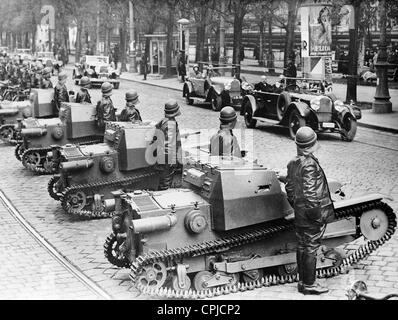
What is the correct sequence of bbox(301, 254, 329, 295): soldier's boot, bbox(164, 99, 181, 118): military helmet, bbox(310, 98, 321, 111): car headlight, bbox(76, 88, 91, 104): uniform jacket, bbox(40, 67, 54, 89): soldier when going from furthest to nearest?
bbox(40, 67, 54, 89): soldier → bbox(310, 98, 321, 111): car headlight → bbox(76, 88, 91, 104): uniform jacket → bbox(164, 99, 181, 118): military helmet → bbox(301, 254, 329, 295): soldier's boot

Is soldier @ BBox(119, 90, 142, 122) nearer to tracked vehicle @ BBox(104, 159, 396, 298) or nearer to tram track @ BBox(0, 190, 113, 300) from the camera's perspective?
tram track @ BBox(0, 190, 113, 300)

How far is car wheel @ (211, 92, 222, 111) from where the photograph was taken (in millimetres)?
24766

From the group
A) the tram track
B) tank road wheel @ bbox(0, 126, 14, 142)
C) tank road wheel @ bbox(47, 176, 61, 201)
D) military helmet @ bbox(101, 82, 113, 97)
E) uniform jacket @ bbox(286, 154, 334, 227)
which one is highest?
military helmet @ bbox(101, 82, 113, 97)

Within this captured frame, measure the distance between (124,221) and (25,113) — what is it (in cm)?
1114

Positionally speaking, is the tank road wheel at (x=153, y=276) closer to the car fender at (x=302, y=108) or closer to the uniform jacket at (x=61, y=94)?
the uniform jacket at (x=61, y=94)

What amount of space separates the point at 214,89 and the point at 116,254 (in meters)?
17.4

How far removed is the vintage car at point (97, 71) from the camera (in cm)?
3793

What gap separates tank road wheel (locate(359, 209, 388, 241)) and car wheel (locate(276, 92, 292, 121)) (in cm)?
1060

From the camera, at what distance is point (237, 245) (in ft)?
25.6

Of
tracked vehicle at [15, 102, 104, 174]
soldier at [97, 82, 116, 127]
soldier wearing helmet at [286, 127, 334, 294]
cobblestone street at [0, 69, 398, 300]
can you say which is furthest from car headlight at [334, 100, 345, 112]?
soldier wearing helmet at [286, 127, 334, 294]

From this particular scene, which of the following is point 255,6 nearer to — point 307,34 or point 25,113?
point 307,34

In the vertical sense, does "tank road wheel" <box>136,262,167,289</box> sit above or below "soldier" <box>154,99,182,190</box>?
below

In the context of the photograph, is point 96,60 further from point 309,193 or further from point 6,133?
point 309,193

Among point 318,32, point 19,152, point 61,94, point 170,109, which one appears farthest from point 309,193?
point 318,32
